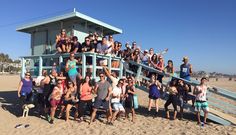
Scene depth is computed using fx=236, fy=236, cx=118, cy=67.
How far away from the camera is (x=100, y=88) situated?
816 cm

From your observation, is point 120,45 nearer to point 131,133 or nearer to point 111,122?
point 111,122

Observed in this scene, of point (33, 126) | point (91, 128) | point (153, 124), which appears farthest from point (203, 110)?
point (33, 126)

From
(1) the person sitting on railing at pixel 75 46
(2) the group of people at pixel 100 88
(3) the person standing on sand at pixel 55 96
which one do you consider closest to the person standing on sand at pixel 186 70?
(2) the group of people at pixel 100 88

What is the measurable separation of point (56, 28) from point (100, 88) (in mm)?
5812

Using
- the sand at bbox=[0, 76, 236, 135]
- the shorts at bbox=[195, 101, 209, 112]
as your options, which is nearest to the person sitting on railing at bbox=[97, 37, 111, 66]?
the sand at bbox=[0, 76, 236, 135]

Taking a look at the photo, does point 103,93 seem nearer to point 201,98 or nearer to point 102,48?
point 102,48

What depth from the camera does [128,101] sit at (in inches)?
349

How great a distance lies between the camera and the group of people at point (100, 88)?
8.39 meters

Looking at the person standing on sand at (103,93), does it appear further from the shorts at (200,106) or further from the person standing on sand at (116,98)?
the shorts at (200,106)

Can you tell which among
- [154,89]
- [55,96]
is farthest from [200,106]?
[55,96]

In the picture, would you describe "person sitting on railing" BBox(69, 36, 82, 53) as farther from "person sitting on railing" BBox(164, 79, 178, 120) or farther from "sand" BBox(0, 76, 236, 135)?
"person sitting on railing" BBox(164, 79, 178, 120)

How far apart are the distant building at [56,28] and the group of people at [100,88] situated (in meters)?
2.15

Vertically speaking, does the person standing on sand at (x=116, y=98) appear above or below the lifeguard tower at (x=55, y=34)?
below

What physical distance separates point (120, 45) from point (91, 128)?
4269mm
